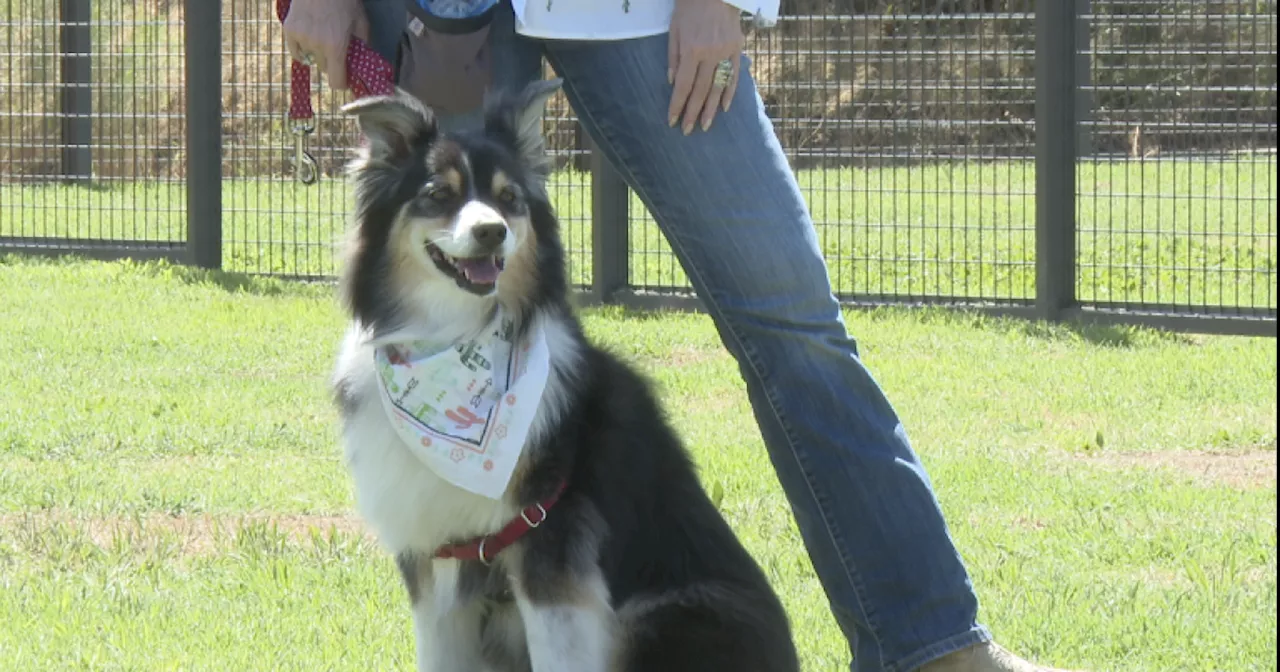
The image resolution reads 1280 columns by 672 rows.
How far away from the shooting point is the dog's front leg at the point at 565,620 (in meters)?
3.28

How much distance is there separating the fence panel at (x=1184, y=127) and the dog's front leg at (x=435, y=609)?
6001 mm

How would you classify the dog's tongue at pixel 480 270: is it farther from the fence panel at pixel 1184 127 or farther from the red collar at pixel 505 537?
the fence panel at pixel 1184 127

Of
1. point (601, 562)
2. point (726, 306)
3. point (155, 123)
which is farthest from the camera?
point (155, 123)

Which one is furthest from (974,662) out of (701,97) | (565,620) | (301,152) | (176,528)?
(176,528)

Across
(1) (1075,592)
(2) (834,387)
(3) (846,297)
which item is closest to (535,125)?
(2) (834,387)

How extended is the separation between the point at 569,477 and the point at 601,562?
19cm

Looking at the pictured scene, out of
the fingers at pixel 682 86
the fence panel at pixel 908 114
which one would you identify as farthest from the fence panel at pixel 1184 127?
the fingers at pixel 682 86

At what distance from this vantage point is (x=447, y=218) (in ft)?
11.0

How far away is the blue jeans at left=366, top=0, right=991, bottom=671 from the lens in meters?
3.05

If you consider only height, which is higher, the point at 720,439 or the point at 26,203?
the point at 26,203

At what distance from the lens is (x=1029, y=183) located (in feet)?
32.8

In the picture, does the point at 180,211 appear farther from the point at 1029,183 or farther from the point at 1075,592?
the point at 1075,592

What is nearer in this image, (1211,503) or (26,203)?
(1211,503)

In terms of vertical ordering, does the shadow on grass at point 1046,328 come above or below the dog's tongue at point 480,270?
below
